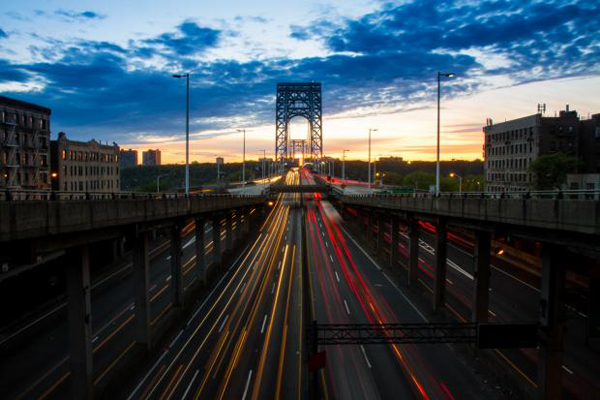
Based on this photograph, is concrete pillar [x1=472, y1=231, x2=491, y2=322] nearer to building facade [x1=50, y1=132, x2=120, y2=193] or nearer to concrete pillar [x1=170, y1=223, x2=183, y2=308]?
concrete pillar [x1=170, y1=223, x2=183, y2=308]

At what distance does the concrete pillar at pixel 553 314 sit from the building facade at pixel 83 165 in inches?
2547

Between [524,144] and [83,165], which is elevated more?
[524,144]

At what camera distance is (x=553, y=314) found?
1848 cm

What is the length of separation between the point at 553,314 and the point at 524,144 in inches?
2480

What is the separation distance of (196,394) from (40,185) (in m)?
46.0

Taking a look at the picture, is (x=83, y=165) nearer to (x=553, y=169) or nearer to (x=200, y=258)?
(x=200, y=258)

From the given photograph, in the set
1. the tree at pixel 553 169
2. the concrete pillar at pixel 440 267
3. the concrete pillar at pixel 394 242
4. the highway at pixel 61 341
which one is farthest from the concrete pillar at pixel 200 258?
the tree at pixel 553 169

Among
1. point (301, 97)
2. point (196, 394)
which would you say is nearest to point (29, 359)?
point (196, 394)

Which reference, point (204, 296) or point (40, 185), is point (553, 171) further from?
point (40, 185)

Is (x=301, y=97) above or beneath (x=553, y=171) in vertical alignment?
above

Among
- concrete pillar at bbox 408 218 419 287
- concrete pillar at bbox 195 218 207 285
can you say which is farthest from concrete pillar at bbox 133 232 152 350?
concrete pillar at bbox 408 218 419 287

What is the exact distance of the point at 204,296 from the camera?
1551 inches

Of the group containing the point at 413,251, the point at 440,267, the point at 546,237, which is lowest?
the point at 413,251

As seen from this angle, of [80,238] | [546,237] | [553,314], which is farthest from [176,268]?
[546,237]
